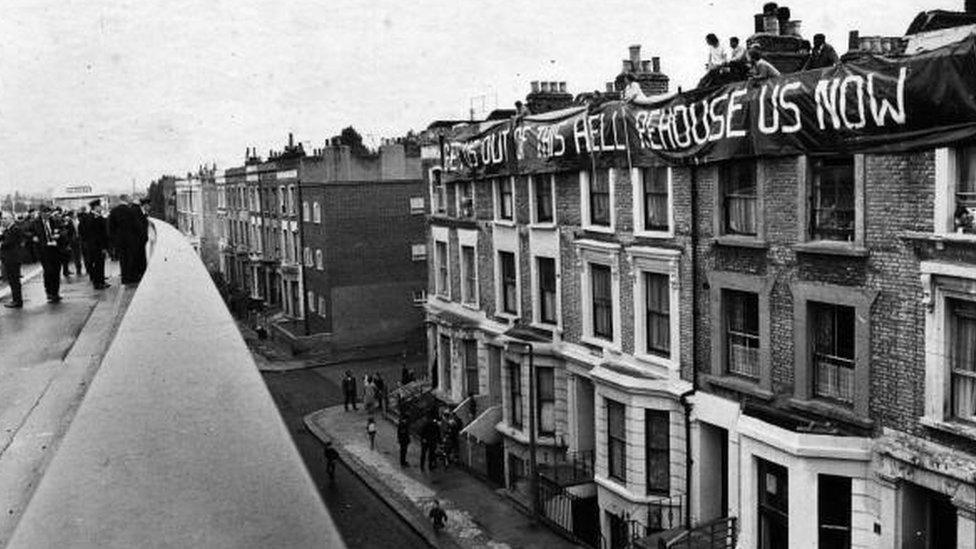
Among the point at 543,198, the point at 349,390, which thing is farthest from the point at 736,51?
the point at 349,390

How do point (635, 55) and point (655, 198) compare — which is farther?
point (635, 55)

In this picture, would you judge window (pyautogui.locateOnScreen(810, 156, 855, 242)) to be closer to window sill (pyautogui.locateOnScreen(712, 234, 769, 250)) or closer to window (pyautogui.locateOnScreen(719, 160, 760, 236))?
window sill (pyautogui.locateOnScreen(712, 234, 769, 250))

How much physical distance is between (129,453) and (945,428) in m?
17.3

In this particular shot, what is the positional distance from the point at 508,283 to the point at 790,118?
17057mm

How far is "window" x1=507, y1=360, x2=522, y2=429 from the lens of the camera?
33.4 m

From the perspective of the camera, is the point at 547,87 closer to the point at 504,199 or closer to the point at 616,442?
the point at 504,199

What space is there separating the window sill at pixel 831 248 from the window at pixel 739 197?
6.05 feet

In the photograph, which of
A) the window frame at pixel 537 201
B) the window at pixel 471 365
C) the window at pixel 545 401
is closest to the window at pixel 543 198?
the window frame at pixel 537 201

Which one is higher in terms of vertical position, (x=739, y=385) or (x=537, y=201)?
(x=537, y=201)

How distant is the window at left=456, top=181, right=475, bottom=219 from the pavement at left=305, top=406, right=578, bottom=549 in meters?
10.1

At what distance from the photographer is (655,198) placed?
25406 millimetres

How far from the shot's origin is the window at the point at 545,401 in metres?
31.8

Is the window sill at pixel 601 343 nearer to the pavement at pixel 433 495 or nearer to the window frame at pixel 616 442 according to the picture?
the window frame at pixel 616 442

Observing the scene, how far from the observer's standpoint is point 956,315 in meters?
17.0
